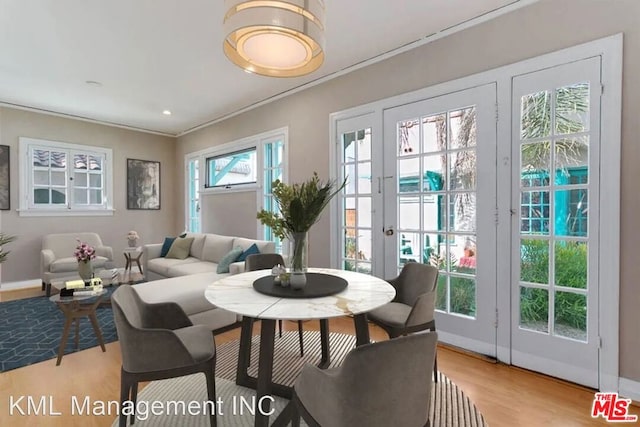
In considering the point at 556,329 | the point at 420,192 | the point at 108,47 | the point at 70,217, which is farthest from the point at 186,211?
the point at 556,329

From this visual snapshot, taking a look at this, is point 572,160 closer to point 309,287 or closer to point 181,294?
point 309,287

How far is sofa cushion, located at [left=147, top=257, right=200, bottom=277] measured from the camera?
436 centimetres

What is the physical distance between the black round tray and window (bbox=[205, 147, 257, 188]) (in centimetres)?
311

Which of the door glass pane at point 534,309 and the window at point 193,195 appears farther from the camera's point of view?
the window at point 193,195

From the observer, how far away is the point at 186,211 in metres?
6.34

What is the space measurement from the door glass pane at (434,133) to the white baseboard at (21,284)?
19.9 ft

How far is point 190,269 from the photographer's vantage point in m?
4.12

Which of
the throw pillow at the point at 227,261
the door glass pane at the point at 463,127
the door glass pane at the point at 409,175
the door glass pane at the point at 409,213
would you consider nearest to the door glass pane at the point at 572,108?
the door glass pane at the point at 463,127

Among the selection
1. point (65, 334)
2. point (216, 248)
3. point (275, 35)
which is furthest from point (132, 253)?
point (275, 35)

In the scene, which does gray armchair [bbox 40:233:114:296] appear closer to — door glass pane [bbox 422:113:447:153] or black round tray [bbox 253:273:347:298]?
black round tray [bbox 253:273:347:298]

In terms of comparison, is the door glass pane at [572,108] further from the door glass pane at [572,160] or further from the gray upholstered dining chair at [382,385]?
the gray upholstered dining chair at [382,385]

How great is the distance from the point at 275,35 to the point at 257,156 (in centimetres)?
302

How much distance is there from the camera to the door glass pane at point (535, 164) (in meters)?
2.32

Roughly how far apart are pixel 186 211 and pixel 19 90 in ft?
9.76
